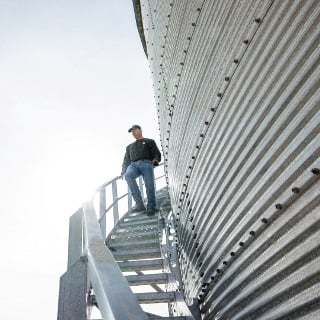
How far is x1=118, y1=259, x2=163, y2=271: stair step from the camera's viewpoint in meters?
5.16

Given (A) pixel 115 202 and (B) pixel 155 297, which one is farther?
(A) pixel 115 202

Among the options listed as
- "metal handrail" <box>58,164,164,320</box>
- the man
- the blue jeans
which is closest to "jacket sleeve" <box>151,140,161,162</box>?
the man

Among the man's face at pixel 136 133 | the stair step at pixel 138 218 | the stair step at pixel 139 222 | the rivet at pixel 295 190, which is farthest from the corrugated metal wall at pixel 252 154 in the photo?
the man's face at pixel 136 133

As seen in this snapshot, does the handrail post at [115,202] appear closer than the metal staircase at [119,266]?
No

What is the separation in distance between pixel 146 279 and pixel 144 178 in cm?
260

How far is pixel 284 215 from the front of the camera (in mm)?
2238

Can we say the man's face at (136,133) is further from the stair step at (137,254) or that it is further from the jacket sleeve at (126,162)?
the stair step at (137,254)

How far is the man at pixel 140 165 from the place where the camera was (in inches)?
276

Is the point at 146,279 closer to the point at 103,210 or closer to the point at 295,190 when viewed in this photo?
the point at 103,210

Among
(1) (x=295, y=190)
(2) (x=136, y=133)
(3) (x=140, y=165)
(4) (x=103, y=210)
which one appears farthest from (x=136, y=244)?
(1) (x=295, y=190)

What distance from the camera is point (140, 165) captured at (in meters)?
7.25

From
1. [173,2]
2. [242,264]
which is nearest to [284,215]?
[242,264]

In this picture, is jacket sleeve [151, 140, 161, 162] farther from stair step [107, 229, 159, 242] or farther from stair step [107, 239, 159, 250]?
stair step [107, 239, 159, 250]

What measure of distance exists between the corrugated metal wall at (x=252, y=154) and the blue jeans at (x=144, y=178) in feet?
8.14
